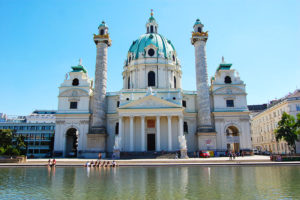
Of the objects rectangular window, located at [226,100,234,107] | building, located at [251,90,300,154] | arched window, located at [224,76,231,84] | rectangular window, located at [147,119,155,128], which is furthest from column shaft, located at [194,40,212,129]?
building, located at [251,90,300,154]

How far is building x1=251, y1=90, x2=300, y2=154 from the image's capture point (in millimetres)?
49938

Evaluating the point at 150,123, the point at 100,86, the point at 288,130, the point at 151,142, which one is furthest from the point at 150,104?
the point at 288,130

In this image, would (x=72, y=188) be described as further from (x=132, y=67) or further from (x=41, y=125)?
(x=41, y=125)

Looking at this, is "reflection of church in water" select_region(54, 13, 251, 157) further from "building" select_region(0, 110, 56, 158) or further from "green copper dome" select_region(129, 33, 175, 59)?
"building" select_region(0, 110, 56, 158)

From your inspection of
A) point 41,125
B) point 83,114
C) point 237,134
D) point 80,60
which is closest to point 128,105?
point 83,114

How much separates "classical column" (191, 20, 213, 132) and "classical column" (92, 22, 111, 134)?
59.7 ft


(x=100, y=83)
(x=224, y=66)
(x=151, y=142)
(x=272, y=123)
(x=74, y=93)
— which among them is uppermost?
(x=224, y=66)

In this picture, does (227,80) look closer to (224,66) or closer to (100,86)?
(224,66)

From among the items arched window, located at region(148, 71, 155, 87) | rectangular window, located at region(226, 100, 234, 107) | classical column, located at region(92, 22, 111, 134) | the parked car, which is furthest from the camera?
arched window, located at region(148, 71, 155, 87)

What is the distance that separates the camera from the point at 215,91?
49688 millimetres

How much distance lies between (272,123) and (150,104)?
32.6 metres

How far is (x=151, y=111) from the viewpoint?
146ft

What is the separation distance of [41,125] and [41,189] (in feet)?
222

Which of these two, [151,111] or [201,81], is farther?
[201,81]
